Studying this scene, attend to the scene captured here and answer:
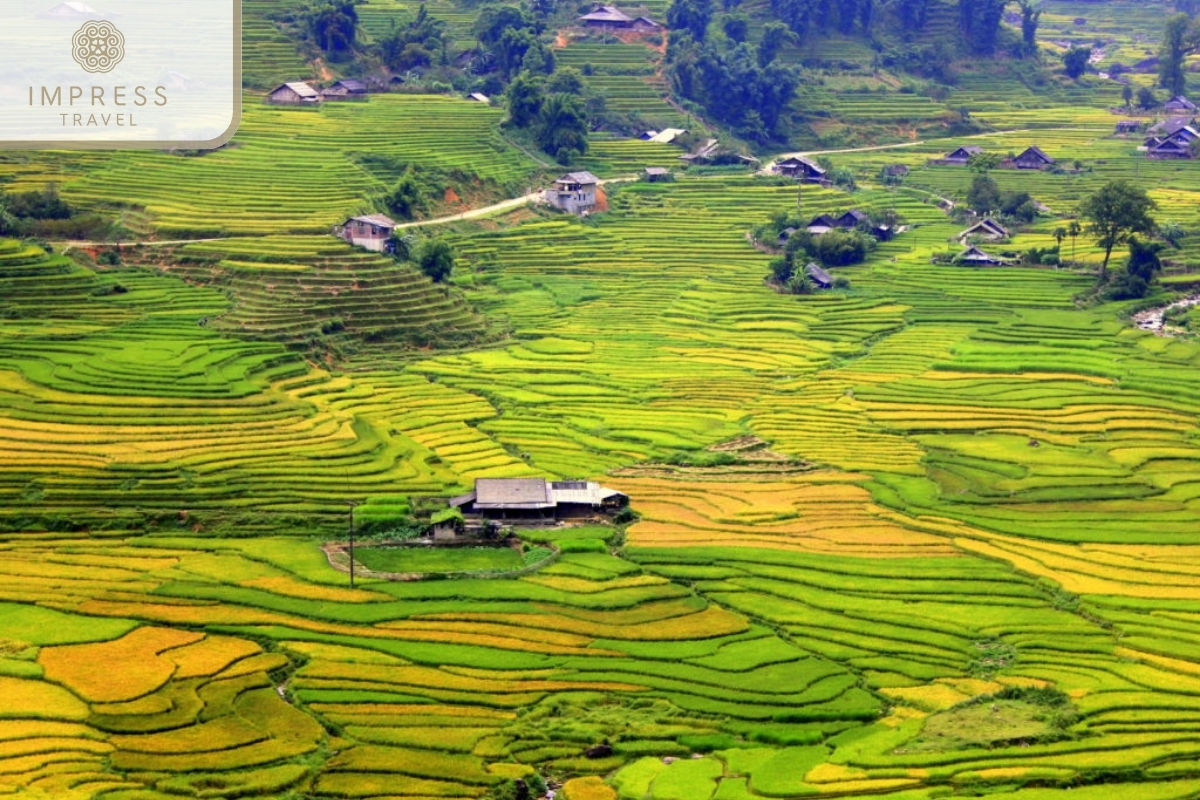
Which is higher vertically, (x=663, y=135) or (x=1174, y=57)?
Answer: (x=1174, y=57)

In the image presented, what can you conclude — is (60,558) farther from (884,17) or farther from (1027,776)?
(884,17)

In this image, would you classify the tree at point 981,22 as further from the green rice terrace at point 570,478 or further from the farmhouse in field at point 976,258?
the farmhouse in field at point 976,258

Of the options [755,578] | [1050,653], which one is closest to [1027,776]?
[1050,653]

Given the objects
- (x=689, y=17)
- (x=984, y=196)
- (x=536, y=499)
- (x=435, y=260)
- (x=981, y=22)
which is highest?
(x=981, y=22)

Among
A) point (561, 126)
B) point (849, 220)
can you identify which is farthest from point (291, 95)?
point (849, 220)

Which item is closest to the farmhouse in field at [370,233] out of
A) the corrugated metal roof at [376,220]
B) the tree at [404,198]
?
the corrugated metal roof at [376,220]

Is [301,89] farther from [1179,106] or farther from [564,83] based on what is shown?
[1179,106]
